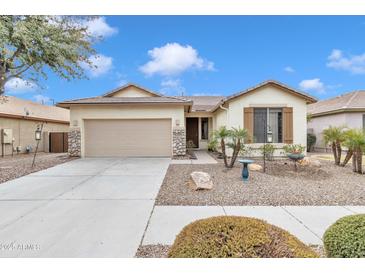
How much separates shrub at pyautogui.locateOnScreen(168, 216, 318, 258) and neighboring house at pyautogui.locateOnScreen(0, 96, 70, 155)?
15.4m

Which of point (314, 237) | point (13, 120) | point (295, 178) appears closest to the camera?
point (314, 237)

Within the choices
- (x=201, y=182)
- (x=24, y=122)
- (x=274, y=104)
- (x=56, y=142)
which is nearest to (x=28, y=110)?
(x=24, y=122)

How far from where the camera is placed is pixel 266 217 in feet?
14.0

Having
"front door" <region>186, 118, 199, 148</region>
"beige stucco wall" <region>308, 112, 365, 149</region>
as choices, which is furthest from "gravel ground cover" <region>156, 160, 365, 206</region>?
"front door" <region>186, 118, 199, 148</region>

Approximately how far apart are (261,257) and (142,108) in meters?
11.5

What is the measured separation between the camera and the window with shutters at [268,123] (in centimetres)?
1178

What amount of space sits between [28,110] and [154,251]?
63.6 ft

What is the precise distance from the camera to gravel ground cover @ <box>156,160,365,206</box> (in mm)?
5184

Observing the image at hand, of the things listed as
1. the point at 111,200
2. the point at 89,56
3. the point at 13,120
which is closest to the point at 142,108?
the point at 89,56

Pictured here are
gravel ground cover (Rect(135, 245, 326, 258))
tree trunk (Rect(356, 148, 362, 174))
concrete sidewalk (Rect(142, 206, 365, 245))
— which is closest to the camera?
gravel ground cover (Rect(135, 245, 326, 258))

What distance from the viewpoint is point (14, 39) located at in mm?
8016

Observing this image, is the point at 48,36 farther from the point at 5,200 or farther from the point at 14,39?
the point at 5,200

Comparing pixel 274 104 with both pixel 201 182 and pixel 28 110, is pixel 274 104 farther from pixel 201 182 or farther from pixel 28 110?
pixel 28 110

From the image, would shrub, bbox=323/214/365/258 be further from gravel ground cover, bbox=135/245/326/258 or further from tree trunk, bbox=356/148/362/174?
tree trunk, bbox=356/148/362/174
